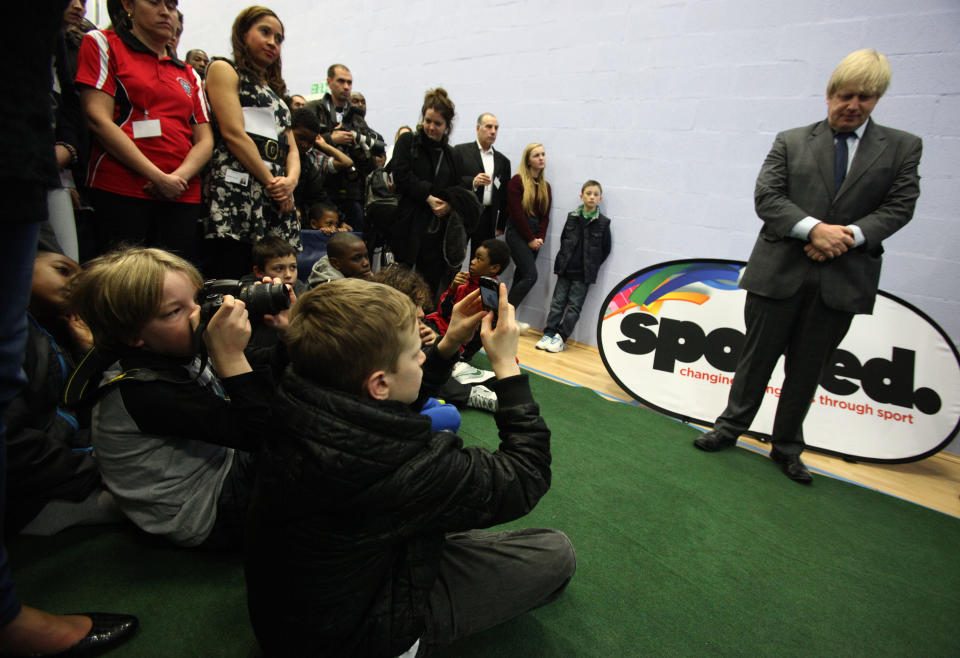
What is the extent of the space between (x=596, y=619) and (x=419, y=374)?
0.82 meters

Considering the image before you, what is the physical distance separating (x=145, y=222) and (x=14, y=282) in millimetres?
1537

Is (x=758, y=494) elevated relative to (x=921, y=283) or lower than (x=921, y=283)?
lower

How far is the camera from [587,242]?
11.4ft

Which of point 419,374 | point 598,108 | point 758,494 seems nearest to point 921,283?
point 758,494

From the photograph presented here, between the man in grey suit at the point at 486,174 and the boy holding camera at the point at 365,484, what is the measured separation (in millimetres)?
2720

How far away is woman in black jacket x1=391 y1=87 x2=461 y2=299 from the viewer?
2.94 meters

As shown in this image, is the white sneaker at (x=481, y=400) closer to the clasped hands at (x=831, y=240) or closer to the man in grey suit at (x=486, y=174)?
the clasped hands at (x=831, y=240)

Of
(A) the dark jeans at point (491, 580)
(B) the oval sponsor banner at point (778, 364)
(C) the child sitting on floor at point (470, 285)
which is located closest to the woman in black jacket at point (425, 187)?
(C) the child sitting on floor at point (470, 285)

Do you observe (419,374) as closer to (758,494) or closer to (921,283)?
(758,494)

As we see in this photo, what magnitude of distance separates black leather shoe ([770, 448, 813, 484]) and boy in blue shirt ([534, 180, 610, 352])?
1.68 meters

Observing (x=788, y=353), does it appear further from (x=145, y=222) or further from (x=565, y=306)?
(x=145, y=222)

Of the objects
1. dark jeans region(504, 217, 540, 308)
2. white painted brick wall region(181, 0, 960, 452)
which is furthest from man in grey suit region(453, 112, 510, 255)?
white painted brick wall region(181, 0, 960, 452)

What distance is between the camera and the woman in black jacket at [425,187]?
294 centimetres

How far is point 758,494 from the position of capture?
1.86m
